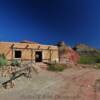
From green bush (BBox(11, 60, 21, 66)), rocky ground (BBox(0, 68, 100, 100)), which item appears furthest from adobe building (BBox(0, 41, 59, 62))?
rocky ground (BBox(0, 68, 100, 100))

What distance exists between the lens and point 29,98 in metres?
17.4

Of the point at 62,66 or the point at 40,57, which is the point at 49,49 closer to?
the point at 40,57

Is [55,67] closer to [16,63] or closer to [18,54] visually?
[16,63]

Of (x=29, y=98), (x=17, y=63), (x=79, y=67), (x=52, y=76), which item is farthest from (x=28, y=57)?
(x=29, y=98)

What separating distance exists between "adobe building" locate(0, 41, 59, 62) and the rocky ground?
33.1 feet

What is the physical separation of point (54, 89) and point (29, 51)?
15441 millimetres

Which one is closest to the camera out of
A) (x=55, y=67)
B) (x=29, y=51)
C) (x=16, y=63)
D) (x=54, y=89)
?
(x=54, y=89)

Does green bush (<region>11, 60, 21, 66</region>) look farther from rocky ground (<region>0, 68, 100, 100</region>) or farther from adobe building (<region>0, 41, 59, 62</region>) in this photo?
rocky ground (<region>0, 68, 100, 100</region>)

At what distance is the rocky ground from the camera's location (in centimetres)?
1775

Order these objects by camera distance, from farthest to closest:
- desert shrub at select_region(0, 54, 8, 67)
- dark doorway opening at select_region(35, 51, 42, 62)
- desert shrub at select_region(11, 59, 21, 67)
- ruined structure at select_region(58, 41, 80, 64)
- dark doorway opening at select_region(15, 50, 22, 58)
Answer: ruined structure at select_region(58, 41, 80, 64) → dark doorway opening at select_region(35, 51, 42, 62) → dark doorway opening at select_region(15, 50, 22, 58) → desert shrub at select_region(11, 59, 21, 67) → desert shrub at select_region(0, 54, 8, 67)

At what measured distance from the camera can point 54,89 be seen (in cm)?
1966

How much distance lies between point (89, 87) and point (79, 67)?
11567mm

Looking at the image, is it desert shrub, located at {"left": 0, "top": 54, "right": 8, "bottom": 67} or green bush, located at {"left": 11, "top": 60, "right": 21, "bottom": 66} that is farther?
green bush, located at {"left": 11, "top": 60, "right": 21, "bottom": 66}

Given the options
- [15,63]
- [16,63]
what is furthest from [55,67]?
[15,63]
